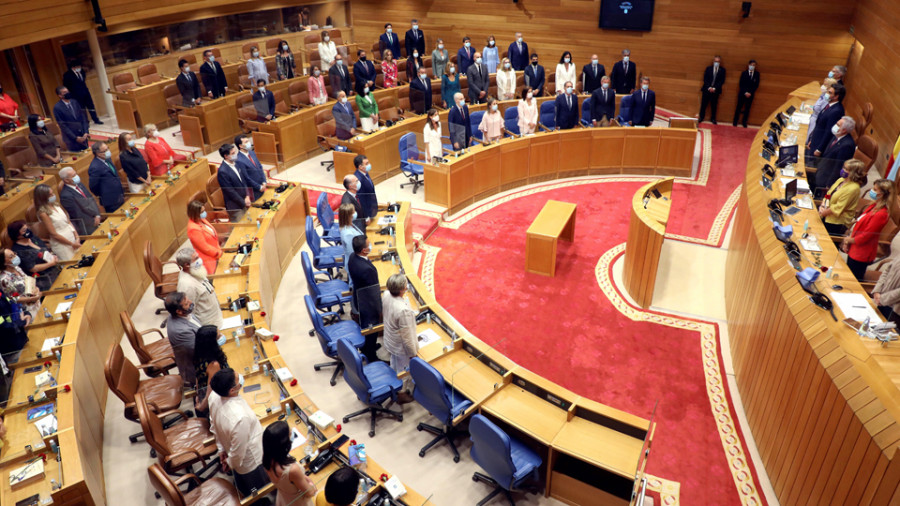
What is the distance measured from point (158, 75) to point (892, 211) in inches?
560

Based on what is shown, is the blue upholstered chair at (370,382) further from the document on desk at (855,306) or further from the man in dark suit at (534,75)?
the man in dark suit at (534,75)

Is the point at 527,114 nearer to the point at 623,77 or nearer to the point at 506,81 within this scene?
the point at 506,81

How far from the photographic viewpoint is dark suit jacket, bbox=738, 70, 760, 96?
46.9 ft

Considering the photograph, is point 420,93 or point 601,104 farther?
point 420,93

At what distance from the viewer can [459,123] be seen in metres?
11.5

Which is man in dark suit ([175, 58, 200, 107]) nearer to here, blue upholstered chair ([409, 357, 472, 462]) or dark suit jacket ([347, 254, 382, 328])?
dark suit jacket ([347, 254, 382, 328])

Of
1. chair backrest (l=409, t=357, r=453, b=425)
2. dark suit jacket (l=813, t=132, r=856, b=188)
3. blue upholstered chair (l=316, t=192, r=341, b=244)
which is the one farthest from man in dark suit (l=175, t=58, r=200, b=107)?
dark suit jacket (l=813, t=132, r=856, b=188)

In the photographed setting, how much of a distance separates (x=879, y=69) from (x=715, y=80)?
411 centimetres

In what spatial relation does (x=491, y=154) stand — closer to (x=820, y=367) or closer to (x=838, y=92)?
(x=838, y=92)

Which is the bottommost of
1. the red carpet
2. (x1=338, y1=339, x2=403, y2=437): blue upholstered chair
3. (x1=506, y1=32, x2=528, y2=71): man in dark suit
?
the red carpet

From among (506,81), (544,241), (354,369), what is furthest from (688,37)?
(354,369)

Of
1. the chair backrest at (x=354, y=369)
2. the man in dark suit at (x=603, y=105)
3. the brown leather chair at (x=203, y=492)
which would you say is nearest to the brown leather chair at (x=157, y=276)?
the chair backrest at (x=354, y=369)

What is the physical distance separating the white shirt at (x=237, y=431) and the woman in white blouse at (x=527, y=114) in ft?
29.8

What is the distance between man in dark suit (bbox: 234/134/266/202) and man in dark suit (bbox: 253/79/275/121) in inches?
124
